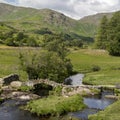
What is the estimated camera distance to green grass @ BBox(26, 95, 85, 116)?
66438 millimetres

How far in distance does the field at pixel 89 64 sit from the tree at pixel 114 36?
423 cm

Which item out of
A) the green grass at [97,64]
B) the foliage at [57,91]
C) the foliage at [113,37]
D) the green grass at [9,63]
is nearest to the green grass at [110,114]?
the foliage at [57,91]

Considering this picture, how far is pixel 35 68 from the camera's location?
100m

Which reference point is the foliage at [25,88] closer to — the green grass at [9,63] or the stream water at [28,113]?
the stream water at [28,113]

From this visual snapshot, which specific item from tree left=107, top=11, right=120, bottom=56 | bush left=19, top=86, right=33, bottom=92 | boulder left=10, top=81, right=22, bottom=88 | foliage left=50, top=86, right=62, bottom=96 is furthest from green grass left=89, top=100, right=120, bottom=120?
tree left=107, top=11, right=120, bottom=56

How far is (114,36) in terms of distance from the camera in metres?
180

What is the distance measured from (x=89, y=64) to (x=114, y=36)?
114ft

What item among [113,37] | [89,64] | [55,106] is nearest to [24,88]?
[55,106]

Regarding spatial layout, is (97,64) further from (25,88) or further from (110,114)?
(110,114)

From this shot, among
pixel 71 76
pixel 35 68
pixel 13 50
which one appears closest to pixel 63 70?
pixel 35 68

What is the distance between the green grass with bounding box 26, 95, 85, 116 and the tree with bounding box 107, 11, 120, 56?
10415 cm

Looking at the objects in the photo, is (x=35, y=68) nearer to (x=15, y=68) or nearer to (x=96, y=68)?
(x=15, y=68)

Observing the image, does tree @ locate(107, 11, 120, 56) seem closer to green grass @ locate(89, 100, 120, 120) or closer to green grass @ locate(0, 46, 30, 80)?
green grass @ locate(0, 46, 30, 80)

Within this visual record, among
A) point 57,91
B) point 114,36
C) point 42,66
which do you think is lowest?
point 57,91
